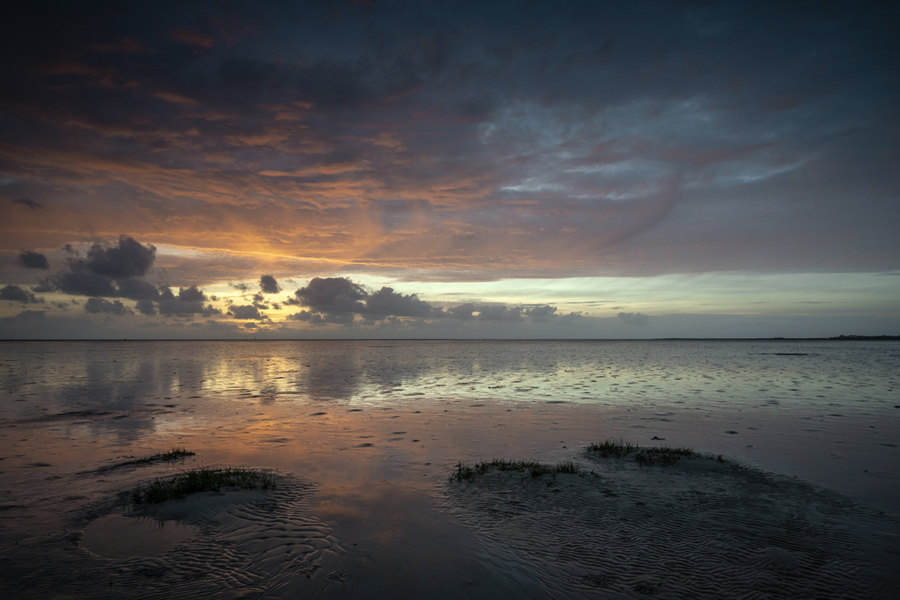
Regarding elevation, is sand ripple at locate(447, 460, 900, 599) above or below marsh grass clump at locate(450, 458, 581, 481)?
above

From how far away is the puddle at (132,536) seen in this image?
771 cm

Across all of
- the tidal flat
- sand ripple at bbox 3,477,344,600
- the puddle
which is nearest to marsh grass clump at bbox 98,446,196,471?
the tidal flat

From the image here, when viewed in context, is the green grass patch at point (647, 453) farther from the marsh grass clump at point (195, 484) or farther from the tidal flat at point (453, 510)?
the marsh grass clump at point (195, 484)

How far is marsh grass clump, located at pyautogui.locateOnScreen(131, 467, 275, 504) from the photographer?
1020 centimetres

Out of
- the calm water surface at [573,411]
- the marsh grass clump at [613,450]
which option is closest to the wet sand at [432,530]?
the marsh grass clump at [613,450]

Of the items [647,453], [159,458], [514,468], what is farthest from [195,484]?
[647,453]

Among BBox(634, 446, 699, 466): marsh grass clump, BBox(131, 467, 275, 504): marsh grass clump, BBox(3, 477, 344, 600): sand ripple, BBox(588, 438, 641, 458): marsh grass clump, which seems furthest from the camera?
BBox(588, 438, 641, 458): marsh grass clump

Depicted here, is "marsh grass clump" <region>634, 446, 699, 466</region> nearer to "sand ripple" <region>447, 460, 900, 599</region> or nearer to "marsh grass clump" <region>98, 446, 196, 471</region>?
"sand ripple" <region>447, 460, 900, 599</region>

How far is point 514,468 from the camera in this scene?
1242 cm

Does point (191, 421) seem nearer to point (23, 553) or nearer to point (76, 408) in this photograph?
point (76, 408)

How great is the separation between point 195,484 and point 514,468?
28.9 feet

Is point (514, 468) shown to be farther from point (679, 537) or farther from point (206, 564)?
point (206, 564)

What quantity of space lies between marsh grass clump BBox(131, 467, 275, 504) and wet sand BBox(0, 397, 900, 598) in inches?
16.9

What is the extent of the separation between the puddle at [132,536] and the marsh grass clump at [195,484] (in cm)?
95
